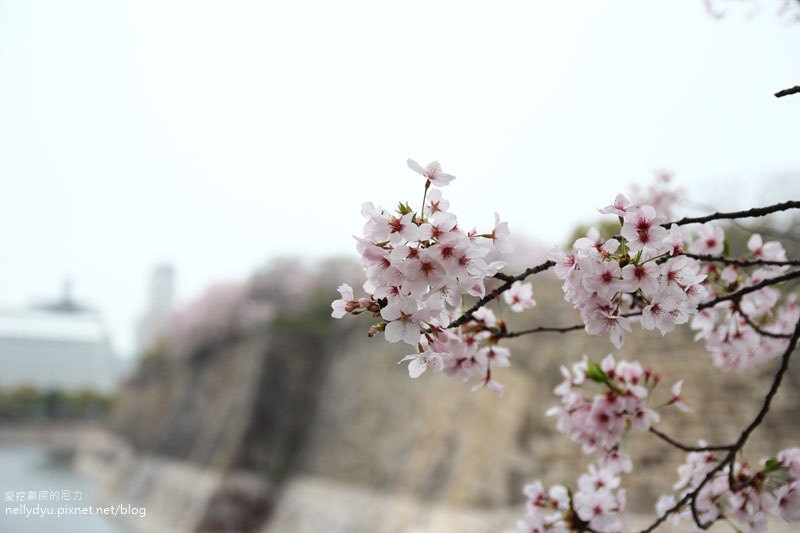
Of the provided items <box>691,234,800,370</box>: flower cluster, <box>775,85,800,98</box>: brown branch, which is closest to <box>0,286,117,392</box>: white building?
<box>691,234,800,370</box>: flower cluster

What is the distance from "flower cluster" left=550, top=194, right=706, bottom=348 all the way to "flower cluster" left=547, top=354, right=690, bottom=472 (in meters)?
0.58

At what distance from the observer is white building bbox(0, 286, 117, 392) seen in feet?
275

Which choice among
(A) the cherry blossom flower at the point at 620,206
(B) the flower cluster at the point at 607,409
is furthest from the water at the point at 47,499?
(A) the cherry blossom flower at the point at 620,206

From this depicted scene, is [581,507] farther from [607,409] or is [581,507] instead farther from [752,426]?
[752,426]

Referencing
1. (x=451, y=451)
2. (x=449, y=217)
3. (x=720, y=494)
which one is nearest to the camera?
(x=449, y=217)

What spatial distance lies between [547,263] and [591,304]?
0.47 ft

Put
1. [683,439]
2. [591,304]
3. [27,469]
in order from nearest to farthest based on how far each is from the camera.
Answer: [591,304]
[683,439]
[27,469]

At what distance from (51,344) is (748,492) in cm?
9877

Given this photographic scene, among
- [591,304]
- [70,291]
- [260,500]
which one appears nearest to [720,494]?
[591,304]

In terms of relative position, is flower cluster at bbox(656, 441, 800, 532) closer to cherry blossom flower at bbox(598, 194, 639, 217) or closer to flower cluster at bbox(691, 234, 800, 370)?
flower cluster at bbox(691, 234, 800, 370)

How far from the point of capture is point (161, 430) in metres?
19.4

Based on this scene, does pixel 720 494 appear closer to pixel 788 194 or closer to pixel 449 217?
pixel 449 217

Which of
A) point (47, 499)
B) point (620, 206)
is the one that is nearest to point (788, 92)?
point (620, 206)

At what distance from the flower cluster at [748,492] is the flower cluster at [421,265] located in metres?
1.08
